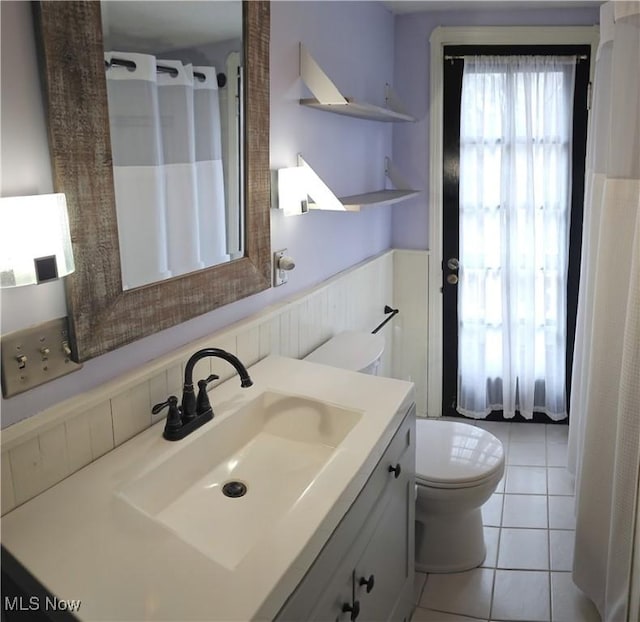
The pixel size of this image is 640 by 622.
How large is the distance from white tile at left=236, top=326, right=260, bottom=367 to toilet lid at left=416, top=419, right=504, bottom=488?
0.76 meters

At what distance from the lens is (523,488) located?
3.15 meters

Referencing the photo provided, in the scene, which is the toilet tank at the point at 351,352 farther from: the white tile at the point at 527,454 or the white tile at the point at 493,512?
the white tile at the point at 527,454

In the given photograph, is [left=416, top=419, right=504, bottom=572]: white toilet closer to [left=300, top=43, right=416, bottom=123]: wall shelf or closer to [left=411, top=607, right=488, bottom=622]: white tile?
[left=411, top=607, right=488, bottom=622]: white tile

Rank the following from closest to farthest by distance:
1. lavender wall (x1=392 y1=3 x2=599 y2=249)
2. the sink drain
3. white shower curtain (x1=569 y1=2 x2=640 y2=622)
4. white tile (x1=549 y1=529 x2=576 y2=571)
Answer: the sink drain
white shower curtain (x1=569 y1=2 x2=640 y2=622)
white tile (x1=549 y1=529 x2=576 y2=571)
lavender wall (x1=392 y1=3 x2=599 y2=249)

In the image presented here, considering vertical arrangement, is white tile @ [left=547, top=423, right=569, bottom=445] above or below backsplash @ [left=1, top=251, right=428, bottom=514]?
below

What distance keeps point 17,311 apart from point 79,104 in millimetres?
440

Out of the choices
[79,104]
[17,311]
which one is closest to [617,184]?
[79,104]

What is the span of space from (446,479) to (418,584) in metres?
0.47

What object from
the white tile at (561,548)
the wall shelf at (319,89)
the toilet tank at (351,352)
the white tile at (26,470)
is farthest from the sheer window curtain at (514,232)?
the white tile at (26,470)

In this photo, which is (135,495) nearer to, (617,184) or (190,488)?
(190,488)

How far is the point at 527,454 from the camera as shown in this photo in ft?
11.3

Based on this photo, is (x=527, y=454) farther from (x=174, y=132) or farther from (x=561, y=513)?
(x=174, y=132)

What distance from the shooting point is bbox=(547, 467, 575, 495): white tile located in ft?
10.2

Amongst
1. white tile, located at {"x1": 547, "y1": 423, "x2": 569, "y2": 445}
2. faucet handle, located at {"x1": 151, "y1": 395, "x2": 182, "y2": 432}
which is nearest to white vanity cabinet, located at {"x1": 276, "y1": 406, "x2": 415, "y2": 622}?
faucet handle, located at {"x1": 151, "y1": 395, "x2": 182, "y2": 432}
